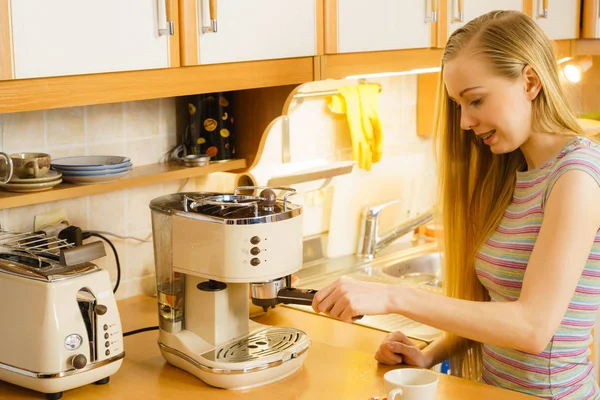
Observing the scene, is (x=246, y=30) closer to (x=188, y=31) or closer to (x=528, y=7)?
(x=188, y=31)

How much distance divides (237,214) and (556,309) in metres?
0.63

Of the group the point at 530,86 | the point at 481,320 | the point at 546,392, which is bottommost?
the point at 546,392

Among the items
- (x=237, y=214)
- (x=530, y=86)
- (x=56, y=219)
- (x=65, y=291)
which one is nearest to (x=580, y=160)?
(x=530, y=86)

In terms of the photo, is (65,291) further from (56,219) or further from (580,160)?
(580,160)

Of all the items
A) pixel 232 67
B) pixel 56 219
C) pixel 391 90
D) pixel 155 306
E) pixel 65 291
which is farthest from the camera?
pixel 391 90

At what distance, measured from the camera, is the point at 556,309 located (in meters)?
1.58

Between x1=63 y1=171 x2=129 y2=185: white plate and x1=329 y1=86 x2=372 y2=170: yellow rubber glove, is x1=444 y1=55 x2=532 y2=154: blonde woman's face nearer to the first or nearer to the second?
x1=63 y1=171 x2=129 y2=185: white plate

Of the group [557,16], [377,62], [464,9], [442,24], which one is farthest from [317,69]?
[557,16]

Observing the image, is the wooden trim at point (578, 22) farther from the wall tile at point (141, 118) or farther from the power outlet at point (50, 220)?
the power outlet at point (50, 220)

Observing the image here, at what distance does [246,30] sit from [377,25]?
0.46 meters

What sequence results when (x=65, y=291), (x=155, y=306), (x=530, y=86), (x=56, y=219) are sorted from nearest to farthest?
1. (x=65, y=291)
2. (x=530, y=86)
3. (x=56, y=219)
4. (x=155, y=306)

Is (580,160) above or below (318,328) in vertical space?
above

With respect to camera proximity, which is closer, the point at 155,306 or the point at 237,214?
the point at 237,214

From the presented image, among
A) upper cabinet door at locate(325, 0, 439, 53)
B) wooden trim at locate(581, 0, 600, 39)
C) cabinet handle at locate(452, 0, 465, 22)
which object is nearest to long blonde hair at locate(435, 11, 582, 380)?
upper cabinet door at locate(325, 0, 439, 53)
